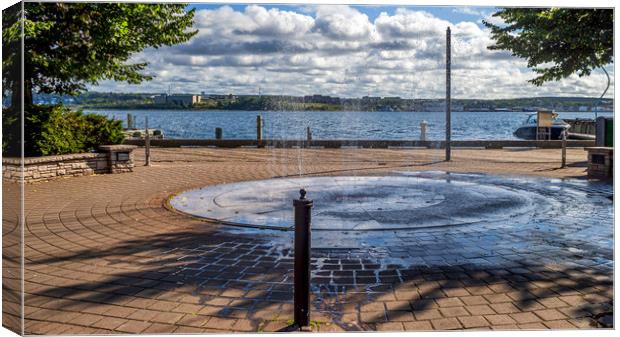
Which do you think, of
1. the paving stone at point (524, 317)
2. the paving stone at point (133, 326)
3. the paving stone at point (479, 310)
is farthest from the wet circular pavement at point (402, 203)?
the paving stone at point (133, 326)

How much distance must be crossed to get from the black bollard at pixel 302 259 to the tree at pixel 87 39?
8807 millimetres

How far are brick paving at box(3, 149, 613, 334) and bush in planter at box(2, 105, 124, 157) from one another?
4.67 meters

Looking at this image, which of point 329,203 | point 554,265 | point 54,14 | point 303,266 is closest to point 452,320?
point 303,266

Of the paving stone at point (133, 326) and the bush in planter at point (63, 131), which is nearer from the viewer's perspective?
the paving stone at point (133, 326)

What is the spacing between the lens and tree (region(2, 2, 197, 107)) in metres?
12.4

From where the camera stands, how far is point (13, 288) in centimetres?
467

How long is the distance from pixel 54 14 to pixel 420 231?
9.91 m

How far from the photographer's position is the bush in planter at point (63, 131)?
1180 centimetres

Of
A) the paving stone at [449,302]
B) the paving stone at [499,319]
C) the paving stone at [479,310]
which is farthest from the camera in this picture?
the paving stone at [449,302]

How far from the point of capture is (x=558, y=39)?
31.6 ft

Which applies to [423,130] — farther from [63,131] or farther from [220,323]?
[220,323]

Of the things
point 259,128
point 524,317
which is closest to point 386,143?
point 259,128

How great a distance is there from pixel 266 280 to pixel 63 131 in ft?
30.6

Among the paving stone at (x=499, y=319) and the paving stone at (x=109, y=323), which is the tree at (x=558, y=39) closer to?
the paving stone at (x=499, y=319)
